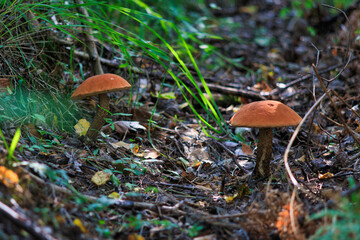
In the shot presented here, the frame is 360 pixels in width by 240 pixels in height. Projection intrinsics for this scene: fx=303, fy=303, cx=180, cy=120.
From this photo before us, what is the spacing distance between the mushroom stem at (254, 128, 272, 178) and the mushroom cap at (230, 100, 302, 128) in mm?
293

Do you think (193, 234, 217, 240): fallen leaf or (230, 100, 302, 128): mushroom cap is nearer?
(193, 234, 217, 240): fallen leaf

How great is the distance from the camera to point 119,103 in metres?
3.32

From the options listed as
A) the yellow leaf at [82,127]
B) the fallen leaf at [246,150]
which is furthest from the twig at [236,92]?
the yellow leaf at [82,127]

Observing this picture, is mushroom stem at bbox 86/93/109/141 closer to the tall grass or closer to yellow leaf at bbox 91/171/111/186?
the tall grass

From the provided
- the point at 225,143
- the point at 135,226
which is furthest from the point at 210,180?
the point at 135,226

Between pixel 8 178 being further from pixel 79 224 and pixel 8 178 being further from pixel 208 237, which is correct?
pixel 208 237

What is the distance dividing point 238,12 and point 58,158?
31.8 ft

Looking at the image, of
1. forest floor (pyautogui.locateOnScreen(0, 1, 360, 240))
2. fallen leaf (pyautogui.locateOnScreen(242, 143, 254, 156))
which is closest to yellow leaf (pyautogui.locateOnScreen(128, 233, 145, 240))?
forest floor (pyautogui.locateOnScreen(0, 1, 360, 240))

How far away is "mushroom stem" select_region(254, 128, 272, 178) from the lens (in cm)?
240

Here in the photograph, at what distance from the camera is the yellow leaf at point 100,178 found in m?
2.05

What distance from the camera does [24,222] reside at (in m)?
1.27

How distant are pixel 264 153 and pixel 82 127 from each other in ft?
5.19

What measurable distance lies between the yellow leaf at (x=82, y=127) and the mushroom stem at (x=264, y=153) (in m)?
1.52

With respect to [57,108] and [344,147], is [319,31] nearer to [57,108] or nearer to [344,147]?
[344,147]
